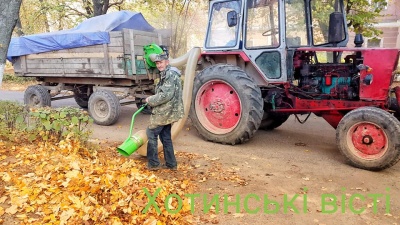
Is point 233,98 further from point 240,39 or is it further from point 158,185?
point 158,185

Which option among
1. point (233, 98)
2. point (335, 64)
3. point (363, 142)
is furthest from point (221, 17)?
point (363, 142)

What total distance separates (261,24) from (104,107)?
143 inches

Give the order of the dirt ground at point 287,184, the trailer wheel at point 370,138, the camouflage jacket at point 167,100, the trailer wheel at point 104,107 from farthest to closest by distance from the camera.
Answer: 1. the trailer wheel at point 104,107
2. the trailer wheel at point 370,138
3. the camouflage jacket at point 167,100
4. the dirt ground at point 287,184

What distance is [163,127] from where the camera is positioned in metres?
4.62

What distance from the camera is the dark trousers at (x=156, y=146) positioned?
455cm

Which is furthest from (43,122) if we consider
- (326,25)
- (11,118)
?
(326,25)

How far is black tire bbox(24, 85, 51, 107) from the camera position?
8047 millimetres

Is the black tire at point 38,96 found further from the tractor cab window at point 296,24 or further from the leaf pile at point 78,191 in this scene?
the tractor cab window at point 296,24

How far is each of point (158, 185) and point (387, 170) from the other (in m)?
3.27

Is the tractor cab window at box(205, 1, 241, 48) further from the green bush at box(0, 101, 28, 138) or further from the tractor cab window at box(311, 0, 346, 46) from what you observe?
the green bush at box(0, 101, 28, 138)

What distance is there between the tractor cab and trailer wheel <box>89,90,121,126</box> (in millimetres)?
2378

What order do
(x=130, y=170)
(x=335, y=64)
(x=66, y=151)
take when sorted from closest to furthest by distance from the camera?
(x=130, y=170) < (x=66, y=151) < (x=335, y=64)

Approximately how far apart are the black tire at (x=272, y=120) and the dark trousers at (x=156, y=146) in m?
2.70

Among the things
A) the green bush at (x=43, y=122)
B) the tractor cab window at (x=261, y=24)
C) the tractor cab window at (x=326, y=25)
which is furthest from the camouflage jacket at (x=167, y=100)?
the tractor cab window at (x=326, y=25)
